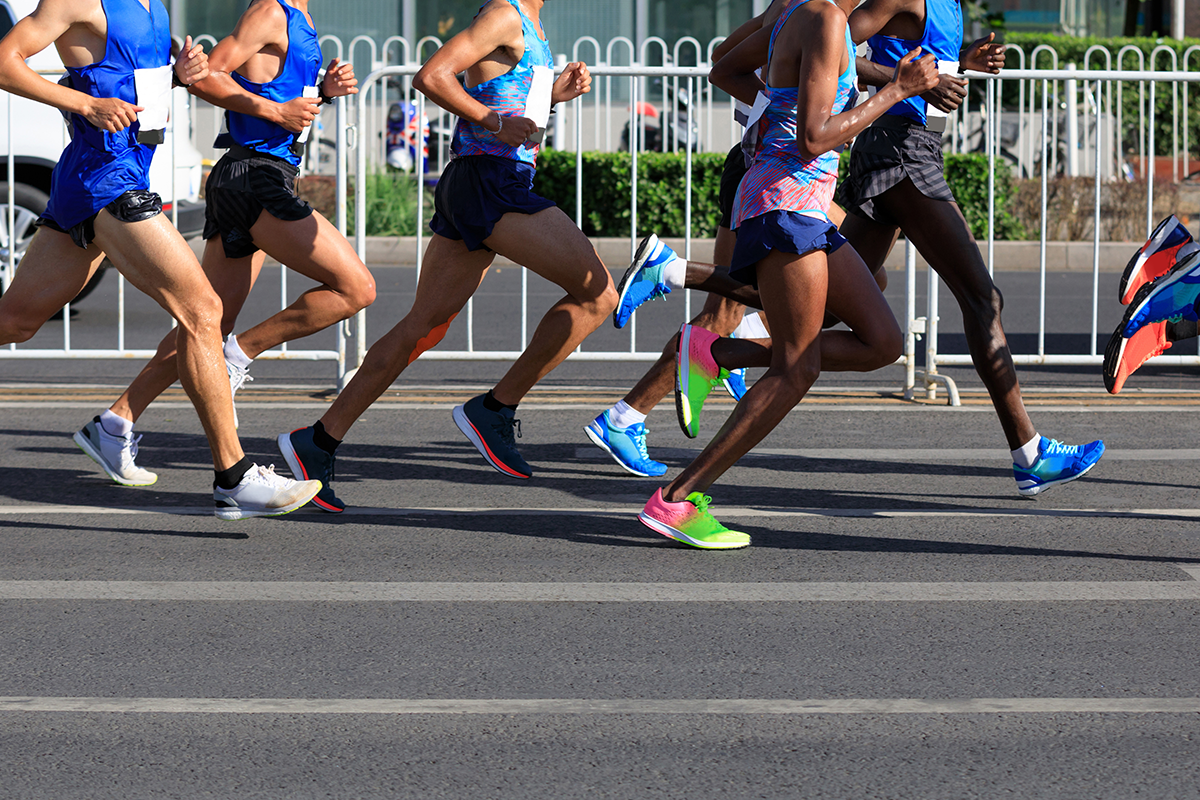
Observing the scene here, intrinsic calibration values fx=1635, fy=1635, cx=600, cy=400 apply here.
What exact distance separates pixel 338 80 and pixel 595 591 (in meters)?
2.13

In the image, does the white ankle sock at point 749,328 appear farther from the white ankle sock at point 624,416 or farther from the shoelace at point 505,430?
the shoelace at point 505,430

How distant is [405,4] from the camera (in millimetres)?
22625

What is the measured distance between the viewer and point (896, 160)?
5320 millimetres

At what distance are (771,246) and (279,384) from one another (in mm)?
3952

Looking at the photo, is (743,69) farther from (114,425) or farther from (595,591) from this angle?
(114,425)

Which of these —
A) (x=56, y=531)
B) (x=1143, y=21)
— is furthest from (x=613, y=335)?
(x=1143, y=21)

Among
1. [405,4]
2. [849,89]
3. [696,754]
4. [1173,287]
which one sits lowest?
[696,754]

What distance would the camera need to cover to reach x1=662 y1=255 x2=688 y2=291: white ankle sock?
502 cm

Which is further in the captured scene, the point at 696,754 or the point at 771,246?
the point at 771,246

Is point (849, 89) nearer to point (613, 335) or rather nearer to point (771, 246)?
point (771, 246)

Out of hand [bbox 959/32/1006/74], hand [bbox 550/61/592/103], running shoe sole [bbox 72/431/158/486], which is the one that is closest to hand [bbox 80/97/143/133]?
running shoe sole [bbox 72/431/158/486]

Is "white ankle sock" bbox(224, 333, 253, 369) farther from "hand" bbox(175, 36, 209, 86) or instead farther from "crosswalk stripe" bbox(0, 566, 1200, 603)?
"crosswalk stripe" bbox(0, 566, 1200, 603)

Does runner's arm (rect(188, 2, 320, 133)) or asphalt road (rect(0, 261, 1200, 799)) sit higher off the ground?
runner's arm (rect(188, 2, 320, 133))

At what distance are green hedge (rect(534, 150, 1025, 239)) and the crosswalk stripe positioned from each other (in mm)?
10941
